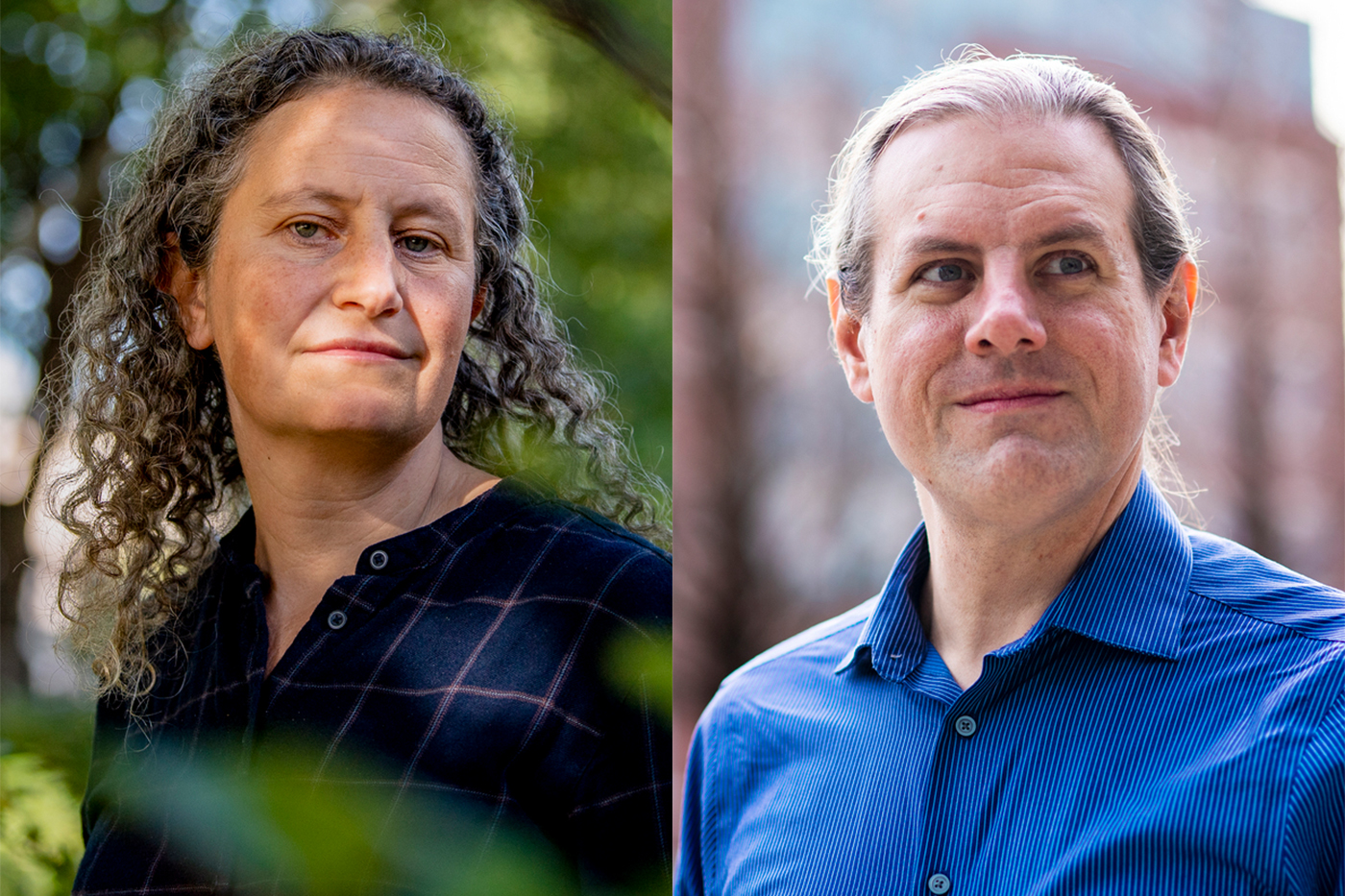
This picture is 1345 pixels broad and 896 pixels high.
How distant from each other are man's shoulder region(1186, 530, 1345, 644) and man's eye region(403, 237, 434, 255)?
3.62 ft

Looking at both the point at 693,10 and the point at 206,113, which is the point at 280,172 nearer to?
the point at 206,113

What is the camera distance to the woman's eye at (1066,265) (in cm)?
149

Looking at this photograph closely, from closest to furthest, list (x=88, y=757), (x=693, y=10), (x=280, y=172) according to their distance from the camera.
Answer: (x=280, y=172), (x=88, y=757), (x=693, y=10)

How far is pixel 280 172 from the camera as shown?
1419mm

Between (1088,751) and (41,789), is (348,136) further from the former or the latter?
(1088,751)

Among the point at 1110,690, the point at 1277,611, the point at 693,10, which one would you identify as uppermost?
the point at 693,10

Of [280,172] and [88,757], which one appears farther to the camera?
[88,757]

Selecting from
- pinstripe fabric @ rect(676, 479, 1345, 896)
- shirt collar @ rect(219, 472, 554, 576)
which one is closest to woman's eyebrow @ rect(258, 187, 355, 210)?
shirt collar @ rect(219, 472, 554, 576)

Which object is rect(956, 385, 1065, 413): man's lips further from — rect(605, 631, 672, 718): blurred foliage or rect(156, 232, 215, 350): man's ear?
rect(156, 232, 215, 350): man's ear

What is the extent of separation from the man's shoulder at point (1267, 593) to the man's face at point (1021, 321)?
172 millimetres

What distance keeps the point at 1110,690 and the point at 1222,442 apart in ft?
4.20

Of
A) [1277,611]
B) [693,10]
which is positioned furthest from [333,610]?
[693,10]

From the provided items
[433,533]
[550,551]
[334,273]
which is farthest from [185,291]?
[550,551]

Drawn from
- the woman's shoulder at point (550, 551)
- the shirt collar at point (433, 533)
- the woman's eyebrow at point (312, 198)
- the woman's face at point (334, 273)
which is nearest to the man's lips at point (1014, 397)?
the woman's shoulder at point (550, 551)
